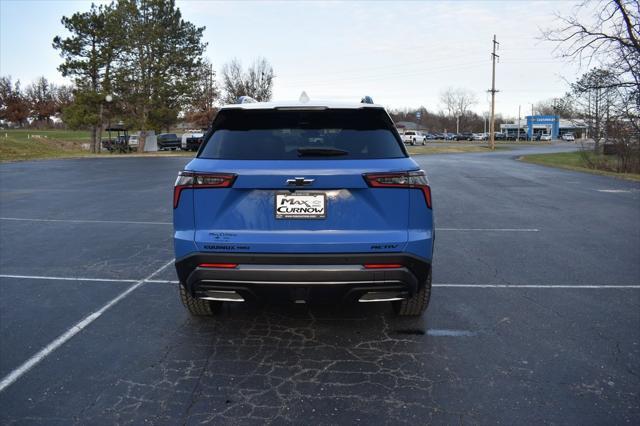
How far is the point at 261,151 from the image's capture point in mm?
3607

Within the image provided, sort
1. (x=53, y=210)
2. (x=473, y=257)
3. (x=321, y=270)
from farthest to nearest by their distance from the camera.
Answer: (x=53, y=210) → (x=473, y=257) → (x=321, y=270)

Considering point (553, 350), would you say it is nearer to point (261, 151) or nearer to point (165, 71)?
point (261, 151)

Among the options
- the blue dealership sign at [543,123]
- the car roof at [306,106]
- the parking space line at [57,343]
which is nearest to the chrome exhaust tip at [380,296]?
the car roof at [306,106]

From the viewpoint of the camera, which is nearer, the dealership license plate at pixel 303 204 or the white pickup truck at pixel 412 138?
the dealership license plate at pixel 303 204

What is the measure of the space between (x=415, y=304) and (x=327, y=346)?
905mm

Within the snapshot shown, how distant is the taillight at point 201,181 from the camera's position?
11.4ft

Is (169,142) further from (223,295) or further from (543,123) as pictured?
(543,123)

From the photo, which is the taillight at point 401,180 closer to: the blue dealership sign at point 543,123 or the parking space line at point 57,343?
the parking space line at point 57,343

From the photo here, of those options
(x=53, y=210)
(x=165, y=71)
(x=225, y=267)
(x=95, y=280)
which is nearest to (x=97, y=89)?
(x=165, y=71)

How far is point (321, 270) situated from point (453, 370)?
1128mm

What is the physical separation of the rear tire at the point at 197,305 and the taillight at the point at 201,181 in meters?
1.00

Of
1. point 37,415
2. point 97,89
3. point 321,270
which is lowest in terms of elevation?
point 37,415

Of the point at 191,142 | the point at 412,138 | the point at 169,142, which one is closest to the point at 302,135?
the point at 191,142

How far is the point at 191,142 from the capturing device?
149 feet
